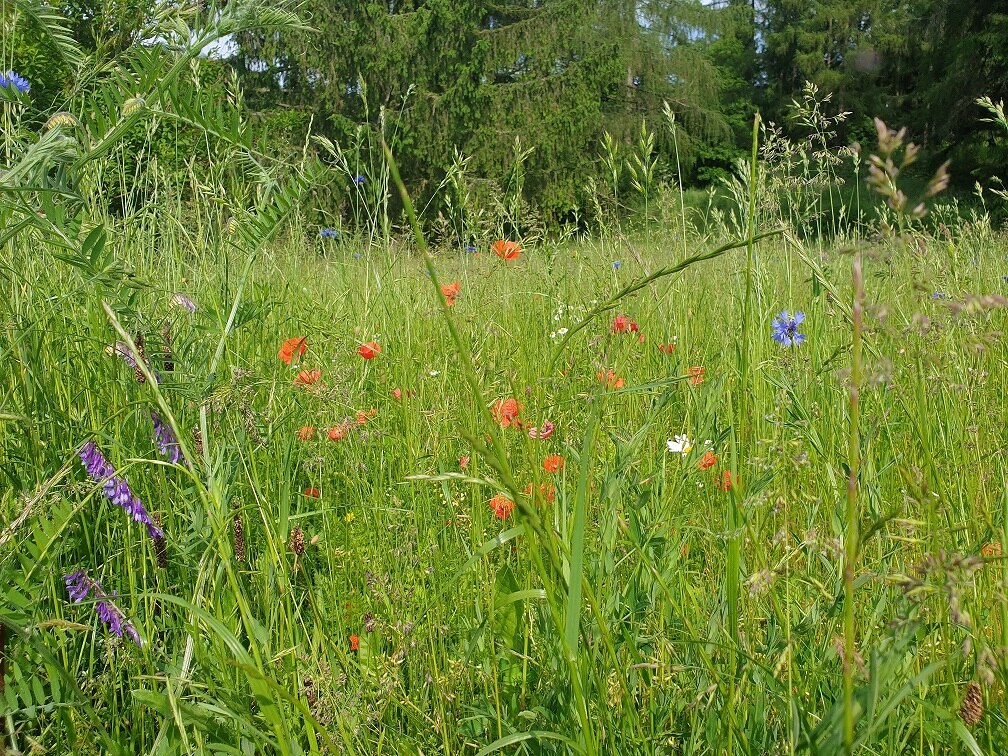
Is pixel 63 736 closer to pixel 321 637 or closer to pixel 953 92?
pixel 321 637

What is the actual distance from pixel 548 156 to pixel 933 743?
18.6 metres

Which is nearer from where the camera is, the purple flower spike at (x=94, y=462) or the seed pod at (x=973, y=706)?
the seed pod at (x=973, y=706)

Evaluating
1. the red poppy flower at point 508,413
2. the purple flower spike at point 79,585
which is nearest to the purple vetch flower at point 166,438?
the purple flower spike at point 79,585

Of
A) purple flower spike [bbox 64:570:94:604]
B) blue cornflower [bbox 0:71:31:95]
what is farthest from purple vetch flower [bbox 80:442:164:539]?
blue cornflower [bbox 0:71:31:95]

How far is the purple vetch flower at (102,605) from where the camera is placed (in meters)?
0.95

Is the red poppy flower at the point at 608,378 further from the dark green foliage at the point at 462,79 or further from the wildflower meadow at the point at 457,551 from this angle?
the dark green foliage at the point at 462,79

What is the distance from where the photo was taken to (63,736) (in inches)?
38.1

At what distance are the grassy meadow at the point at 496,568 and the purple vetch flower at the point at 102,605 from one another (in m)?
0.01

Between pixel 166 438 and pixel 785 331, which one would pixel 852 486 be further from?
pixel 785 331

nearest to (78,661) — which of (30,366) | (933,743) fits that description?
(30,366)

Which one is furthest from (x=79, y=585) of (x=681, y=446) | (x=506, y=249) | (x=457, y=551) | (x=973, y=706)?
(x=506, y=249)

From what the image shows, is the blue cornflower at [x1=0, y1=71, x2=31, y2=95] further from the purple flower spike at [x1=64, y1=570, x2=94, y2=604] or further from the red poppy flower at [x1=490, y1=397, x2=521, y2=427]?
the red poppy flower at [x1=490, y1=397, x2=521, y2=427]

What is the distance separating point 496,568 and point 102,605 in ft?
1.76

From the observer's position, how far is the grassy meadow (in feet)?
2.46
